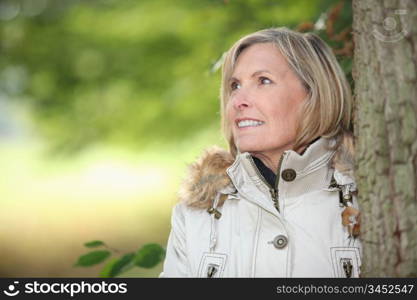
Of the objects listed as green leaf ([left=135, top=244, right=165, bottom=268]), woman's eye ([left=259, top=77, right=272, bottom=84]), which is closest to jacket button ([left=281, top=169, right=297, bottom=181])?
woman's eye ([left=259, top=77, right=272, bottom=84])

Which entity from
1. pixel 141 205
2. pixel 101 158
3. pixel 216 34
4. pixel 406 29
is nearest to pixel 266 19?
pixel 216 34

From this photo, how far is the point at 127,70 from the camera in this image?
5.51 meters

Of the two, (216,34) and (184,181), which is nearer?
(184,181)

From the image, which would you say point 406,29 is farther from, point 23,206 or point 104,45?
point 23,206

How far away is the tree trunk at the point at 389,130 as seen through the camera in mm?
1482

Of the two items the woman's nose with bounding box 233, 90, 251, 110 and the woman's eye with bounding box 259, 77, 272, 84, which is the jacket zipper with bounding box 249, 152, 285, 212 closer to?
the woman's nose with bounding box 233, 90, 251, 110

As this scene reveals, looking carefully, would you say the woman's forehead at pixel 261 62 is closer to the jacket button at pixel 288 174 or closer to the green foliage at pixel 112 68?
the jacket button at pixel 288 174

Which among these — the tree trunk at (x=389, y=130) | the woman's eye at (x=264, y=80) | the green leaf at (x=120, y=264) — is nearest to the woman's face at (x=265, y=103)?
the woman's eye at (x=264, y=80)

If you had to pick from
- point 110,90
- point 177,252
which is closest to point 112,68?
point 110,90

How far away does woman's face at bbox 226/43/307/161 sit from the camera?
81.6 inches

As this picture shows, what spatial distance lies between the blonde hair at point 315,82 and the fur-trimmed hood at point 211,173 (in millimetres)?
78

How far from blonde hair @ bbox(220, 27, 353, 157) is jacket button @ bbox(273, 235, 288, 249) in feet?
1.34

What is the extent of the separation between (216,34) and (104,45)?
1.92 m

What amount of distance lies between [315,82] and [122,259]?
1.03 metres
